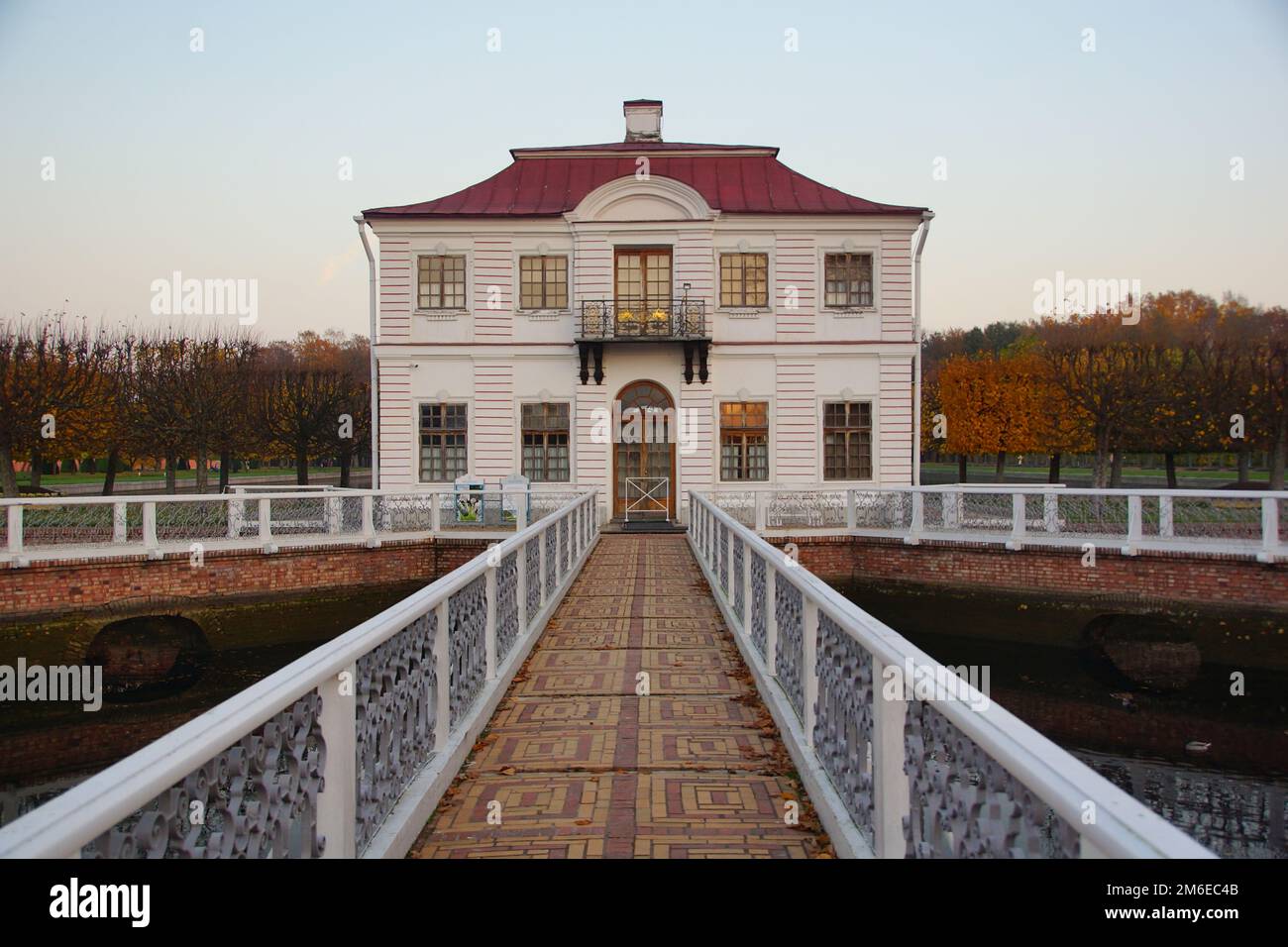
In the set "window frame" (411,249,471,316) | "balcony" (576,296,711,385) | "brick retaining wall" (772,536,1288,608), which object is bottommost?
"brick retaining wall" (772,536,1288,608)

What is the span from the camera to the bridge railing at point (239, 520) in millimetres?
18125

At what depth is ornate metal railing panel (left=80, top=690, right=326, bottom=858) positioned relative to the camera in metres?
2.70

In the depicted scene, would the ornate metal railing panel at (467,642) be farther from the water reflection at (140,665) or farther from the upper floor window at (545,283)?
the upper floor window at (545,283)

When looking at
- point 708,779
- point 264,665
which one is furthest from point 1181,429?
point 708,779

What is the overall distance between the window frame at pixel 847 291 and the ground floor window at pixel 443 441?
398 inches

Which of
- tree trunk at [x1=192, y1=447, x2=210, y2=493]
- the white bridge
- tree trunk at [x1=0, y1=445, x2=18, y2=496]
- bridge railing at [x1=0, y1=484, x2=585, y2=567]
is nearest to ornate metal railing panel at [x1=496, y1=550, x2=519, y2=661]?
the white bridge

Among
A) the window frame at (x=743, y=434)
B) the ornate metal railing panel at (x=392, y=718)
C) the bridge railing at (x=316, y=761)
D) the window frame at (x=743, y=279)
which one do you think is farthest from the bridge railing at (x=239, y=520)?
the ornate metal railing panel at (x=392, y=718)

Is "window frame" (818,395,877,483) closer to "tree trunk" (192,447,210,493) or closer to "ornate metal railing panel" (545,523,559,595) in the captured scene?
"ornate metal railing panel" (545,523,559,595)

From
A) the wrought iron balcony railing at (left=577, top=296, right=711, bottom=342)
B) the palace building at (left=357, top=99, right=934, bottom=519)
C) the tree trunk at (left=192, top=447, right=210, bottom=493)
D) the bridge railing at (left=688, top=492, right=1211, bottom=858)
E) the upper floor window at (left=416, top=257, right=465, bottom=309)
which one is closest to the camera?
the bridge railing at (left=688, top=492, right=1211, bottom=858)

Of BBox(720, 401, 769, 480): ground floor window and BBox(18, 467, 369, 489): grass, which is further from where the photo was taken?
BBox(18, 467, 369, 489): grass

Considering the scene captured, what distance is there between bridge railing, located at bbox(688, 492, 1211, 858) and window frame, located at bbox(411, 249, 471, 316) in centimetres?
2137

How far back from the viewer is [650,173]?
2805cm
